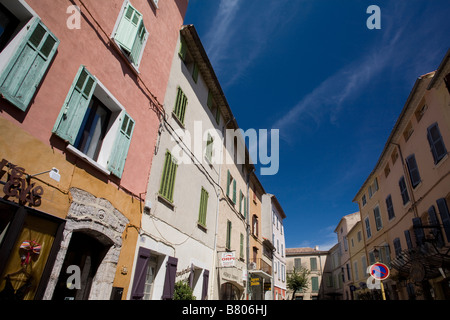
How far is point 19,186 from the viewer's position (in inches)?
173

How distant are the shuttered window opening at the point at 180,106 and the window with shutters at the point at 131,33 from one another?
90.6 inches

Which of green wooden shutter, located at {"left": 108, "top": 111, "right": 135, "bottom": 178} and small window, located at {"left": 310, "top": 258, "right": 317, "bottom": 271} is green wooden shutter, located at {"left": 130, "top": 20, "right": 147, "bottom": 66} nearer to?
green wooden shutter, located at {"left": 108, "top": 111, "right": 135, "bottom": 178}

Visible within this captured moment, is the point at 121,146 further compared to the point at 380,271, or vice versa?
the point at 380,271

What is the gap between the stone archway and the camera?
5.38 m

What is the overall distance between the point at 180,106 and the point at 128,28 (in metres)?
3.45

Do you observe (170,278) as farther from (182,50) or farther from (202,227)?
(182,50)

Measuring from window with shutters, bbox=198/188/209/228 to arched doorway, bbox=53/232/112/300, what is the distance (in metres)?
5.10

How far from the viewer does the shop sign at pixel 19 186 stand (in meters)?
4.19

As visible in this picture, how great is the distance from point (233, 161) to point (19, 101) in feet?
44.9

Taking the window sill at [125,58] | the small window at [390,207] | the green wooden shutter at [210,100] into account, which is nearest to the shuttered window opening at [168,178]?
the window sill at [125,58]

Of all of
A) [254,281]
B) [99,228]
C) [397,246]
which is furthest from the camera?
[397,246]

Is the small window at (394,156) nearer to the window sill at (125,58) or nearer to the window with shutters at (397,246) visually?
the window with shutters at (397,246)

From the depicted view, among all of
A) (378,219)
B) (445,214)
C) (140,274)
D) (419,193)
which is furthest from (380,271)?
(378,219)

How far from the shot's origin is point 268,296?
2291 cm
